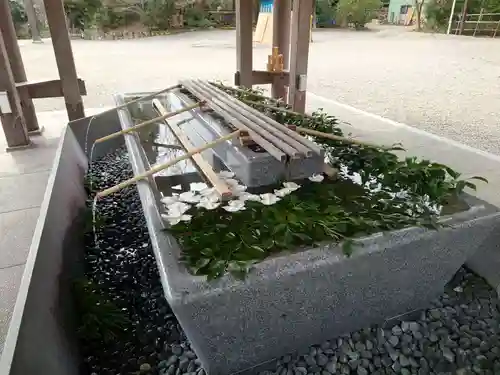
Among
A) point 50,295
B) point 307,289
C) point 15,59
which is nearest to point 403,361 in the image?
point 307,289

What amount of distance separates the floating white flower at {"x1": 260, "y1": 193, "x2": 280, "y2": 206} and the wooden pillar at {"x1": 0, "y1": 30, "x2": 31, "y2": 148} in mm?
2425

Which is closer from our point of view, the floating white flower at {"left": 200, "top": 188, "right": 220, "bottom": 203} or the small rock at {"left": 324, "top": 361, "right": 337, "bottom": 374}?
the small rock at {"left": 324, "top": 361, "right": 337, "bottom": 374}

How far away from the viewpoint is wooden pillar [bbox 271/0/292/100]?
3852 mm

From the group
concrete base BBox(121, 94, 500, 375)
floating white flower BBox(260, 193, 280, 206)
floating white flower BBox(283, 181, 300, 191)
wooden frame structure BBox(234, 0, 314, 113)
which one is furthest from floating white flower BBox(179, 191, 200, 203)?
wooden frame structure BBox(234, 0, 314, 113)

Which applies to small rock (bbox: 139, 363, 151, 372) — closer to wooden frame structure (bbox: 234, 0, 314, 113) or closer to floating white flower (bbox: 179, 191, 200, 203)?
floating white flower (bbox: 179, 191, 200, 203)

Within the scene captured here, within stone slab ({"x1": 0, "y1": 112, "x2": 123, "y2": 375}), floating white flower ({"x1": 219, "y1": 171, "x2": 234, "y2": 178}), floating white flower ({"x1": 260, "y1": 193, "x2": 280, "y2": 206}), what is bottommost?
stone slab ({"x1": 0, "y1": 112, "x2": 123, "y2": 375})

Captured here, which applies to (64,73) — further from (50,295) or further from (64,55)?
(50,295)

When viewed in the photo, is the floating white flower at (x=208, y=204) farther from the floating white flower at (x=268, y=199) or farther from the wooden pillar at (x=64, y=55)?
the wooden pillar at (x=64, y=55)

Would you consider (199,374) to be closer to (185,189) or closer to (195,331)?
(195,331)

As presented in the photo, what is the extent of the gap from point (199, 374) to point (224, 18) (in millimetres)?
Answer: 17442

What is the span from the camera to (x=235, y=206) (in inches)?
59.1

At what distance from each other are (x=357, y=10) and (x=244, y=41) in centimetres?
1573

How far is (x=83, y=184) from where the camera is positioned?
2.67 m

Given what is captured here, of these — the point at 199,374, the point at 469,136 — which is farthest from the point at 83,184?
the point at 469,136
